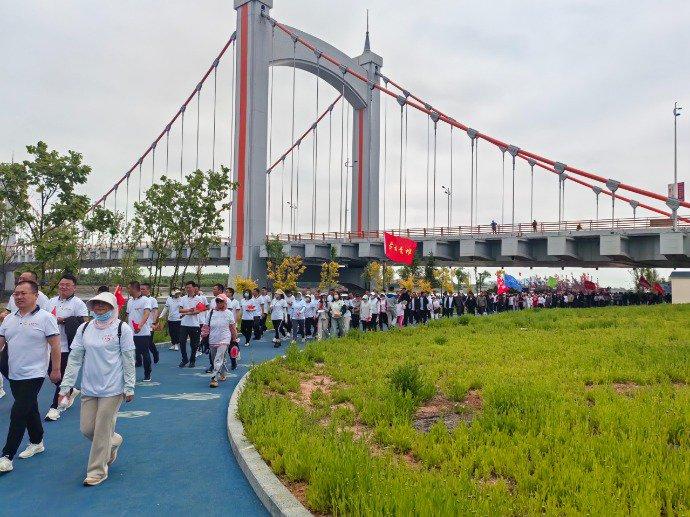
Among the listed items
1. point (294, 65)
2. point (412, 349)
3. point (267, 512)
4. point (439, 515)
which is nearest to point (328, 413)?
point (267, 512)

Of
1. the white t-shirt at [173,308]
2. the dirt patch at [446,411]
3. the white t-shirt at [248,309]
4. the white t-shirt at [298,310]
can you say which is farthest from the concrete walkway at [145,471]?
the white t-shirt at [298,310]

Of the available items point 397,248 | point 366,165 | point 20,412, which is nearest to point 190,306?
point 20,412

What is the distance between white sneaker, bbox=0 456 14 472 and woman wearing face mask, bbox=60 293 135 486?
0.72 metres

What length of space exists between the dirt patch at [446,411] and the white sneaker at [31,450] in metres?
3.75

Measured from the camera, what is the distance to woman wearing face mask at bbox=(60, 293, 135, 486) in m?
4.86

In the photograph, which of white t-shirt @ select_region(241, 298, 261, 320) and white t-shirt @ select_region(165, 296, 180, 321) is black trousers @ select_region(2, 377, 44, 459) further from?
white t-shirt @ select_region(241, 298, 261, 320)

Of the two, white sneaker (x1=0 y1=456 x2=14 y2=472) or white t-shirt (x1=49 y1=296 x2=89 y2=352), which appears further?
white t-shirt (x1=49 y1=296 x2=89 y2=352)

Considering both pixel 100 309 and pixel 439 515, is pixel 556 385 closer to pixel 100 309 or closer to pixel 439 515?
pixel 439 515

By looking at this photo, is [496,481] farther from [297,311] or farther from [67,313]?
[297,311]

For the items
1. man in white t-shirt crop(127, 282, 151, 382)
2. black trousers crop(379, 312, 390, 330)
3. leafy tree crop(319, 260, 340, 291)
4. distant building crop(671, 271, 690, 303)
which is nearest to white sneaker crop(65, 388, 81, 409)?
man in white t-shirt crop(127, 282, 151, 382)

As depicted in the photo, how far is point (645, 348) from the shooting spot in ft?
34.6

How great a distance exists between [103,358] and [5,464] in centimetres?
125

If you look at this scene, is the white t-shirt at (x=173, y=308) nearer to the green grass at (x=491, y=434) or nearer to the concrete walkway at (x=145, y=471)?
the green grass at (x=491, y=434)

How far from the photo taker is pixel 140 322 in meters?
9.85
